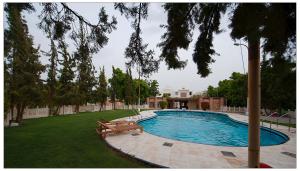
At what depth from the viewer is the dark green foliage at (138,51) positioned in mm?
4749

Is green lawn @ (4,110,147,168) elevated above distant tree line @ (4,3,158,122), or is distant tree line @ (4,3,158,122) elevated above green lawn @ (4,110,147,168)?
distant tree line @ (4,3,158,122)

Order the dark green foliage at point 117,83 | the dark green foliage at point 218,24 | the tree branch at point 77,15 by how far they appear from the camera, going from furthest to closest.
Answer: the dark green foliage at point 117,83 → the tree branch at point 77,15 → the dark green foliage at point 218,24

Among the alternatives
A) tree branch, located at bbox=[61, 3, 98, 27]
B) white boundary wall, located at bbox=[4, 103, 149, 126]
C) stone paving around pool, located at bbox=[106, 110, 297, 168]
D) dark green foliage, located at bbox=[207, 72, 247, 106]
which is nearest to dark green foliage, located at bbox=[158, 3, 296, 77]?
tree branch, located at bbox=[61, 3, 98, 27]

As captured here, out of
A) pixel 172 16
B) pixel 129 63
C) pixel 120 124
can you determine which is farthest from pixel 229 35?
pixel 120 124

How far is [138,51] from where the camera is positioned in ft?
16.1

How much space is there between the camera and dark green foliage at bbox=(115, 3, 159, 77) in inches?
187

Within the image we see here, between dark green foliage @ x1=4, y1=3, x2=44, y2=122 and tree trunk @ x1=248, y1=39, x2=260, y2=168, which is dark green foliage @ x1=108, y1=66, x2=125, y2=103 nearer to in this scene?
dark green foliage @ x1=4, y1=3, x2=44, y2=122

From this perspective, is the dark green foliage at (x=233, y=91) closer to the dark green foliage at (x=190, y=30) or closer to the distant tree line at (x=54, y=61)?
the distant tree line at (x=54, y=61)

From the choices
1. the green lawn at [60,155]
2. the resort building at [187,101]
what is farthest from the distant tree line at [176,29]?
the resort building at [187,101]

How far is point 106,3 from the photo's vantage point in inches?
190

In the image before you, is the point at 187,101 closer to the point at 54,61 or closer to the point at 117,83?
the point at 117,83

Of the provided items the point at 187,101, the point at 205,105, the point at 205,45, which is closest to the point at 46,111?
the point at 205,45

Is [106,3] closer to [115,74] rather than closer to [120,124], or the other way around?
[120,124]

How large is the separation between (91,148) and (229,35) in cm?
597
